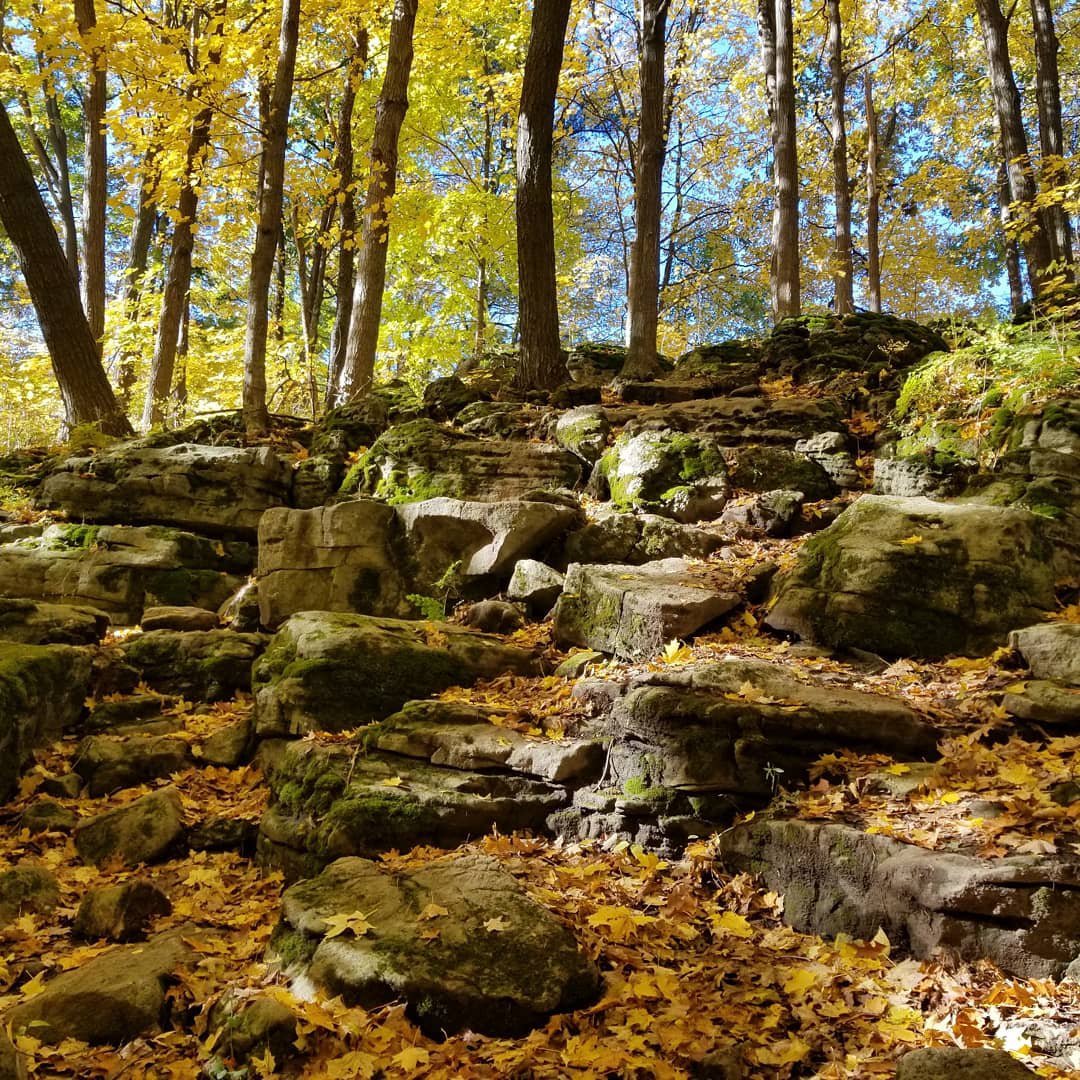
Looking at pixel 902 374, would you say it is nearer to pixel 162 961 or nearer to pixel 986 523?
pixel 986 523

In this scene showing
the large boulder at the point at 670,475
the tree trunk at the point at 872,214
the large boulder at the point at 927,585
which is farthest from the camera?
the tree trunk at the point at 872,214

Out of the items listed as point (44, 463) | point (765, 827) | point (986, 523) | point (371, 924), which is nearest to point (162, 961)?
point (371, 924)

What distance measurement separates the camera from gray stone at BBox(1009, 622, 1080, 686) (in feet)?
14.4

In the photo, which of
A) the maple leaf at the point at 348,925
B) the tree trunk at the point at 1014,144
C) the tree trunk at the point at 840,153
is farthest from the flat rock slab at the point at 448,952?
the tree trunk at the point at 840,153

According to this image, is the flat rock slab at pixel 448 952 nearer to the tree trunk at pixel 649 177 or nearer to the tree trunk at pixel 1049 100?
the tree trunk at pixel 649 177

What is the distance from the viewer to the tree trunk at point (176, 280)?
38.9ft

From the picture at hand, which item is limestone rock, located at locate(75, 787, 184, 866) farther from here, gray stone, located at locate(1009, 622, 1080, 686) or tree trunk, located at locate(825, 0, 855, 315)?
tree trunk, located at locate(825, 0, 855, 315)

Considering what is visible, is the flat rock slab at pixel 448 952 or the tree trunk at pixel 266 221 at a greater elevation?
the tree trunk at pixel 266 221

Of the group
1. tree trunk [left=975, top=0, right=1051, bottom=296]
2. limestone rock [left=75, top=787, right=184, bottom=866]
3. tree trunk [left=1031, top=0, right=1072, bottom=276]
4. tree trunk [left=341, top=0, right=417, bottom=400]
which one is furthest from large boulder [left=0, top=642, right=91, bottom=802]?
tree trunk [left=1031, top=0, right=1072, bottom=276]

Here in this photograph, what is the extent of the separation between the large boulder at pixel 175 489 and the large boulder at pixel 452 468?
1044 mm

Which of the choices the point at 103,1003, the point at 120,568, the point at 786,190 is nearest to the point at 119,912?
the point at 103,1003

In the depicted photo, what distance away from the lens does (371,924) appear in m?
3.31

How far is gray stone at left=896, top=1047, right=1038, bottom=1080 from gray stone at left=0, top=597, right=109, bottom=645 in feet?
21.5

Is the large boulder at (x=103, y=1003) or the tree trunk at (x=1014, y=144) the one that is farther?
the tree trunk at (x=1014, y=144)
